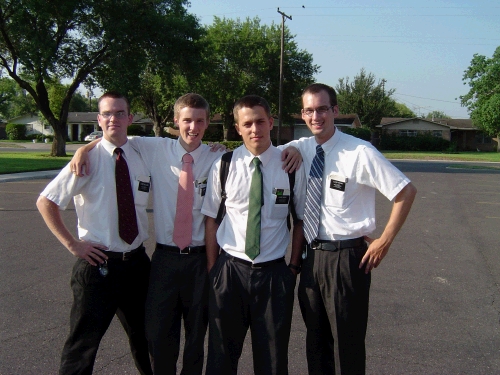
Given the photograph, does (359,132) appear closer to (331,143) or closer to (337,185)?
(331,143)

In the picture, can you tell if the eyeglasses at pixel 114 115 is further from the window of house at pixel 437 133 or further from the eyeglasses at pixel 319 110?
the window of house at pixel 437 133

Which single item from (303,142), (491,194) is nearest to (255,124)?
(303,142)

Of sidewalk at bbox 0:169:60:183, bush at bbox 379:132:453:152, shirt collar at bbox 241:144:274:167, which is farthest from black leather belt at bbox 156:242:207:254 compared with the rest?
bush at bbox 379:132:453:152

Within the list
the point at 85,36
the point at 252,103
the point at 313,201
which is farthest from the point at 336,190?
the point at 85,36

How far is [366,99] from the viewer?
2611 inches

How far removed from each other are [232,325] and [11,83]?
90573mm

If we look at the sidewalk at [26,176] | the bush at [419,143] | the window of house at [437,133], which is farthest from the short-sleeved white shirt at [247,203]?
the window of house at [437,133]

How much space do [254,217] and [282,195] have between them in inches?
9.6

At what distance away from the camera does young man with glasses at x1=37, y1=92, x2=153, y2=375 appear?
10.4 ft

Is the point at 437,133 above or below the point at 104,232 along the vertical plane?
above

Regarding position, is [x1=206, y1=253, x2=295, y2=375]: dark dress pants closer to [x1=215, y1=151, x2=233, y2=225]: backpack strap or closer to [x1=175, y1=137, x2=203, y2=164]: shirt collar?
[x1=215, y1=151, x2=233, y2=225]: backpack strap

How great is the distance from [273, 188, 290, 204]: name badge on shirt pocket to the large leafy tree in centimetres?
4307

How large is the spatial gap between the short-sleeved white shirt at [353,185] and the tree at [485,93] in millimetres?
52220

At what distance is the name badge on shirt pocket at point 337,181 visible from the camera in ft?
10.5
